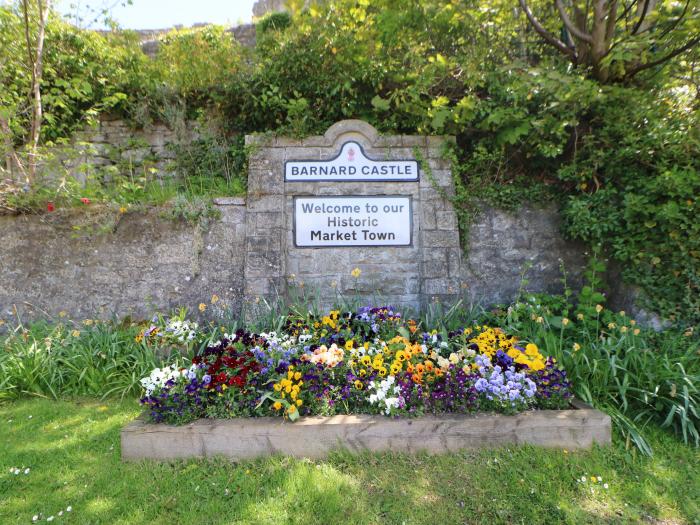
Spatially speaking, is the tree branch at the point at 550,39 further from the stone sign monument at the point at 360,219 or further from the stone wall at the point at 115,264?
the stone wall at the point at 115,264

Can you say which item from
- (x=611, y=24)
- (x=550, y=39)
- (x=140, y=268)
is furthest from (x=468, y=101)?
(x=140, y=268)

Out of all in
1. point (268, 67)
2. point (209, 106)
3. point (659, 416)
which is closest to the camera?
point (659, 416)

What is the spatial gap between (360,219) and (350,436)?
230cm

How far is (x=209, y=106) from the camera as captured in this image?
5137mm

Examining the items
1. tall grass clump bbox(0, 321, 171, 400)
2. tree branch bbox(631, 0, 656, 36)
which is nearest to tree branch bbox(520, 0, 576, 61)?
tree branch bbox(631, 0, 656, 36)

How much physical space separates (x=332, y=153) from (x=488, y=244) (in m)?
1.99

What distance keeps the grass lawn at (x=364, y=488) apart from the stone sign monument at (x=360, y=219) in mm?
1977

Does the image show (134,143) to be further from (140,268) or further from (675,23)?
(675,23)

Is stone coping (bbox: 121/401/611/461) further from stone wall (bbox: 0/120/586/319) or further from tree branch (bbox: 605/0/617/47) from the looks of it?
tree branch (bbox: 605/0/617/47)

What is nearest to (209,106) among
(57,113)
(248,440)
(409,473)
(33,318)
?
(57,113)

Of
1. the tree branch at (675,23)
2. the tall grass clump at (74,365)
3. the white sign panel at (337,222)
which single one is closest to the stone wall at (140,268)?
the white sign panel at (337,222)

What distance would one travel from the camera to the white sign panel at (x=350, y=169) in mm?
4035

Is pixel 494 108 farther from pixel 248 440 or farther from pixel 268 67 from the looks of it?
pixel 248 440

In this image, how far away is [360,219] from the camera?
13.2 feet
